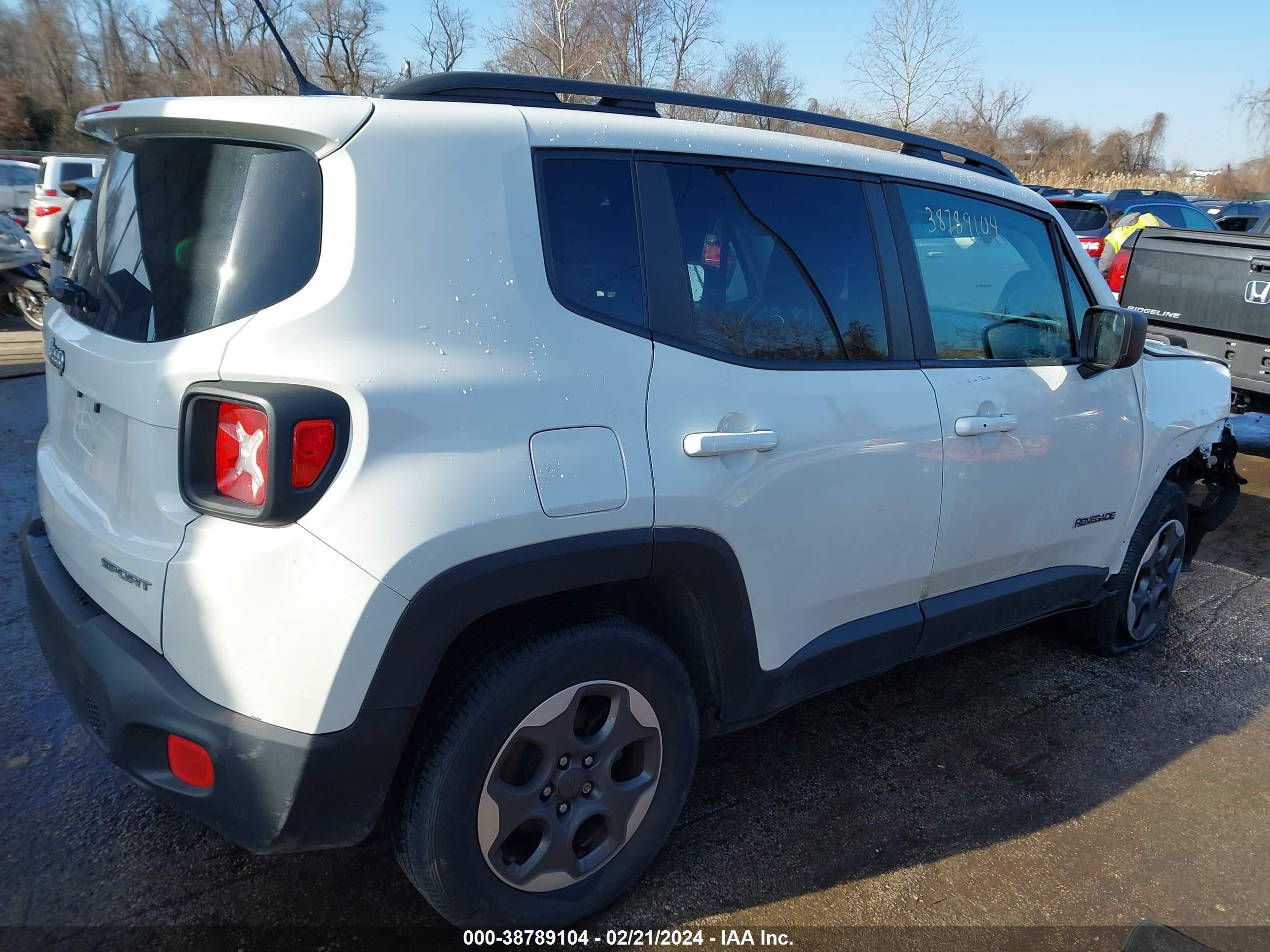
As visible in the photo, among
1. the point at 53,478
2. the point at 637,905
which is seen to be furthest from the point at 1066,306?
the point at 53,478

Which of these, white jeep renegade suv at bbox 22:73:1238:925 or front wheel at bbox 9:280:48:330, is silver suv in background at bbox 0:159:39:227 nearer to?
front wheel at bbox 9:280:48:330

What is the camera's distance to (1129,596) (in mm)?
4016

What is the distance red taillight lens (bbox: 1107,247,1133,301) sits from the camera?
7.73 meters

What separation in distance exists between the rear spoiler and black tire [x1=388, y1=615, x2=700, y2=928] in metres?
1.13

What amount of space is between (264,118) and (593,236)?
29.0 inches

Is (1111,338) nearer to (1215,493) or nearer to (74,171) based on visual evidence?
(1215,493)

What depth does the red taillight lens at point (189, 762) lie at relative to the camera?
194 centimetres

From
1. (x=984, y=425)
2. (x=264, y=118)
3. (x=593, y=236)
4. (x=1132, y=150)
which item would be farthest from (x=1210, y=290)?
(x=1132, y=150)

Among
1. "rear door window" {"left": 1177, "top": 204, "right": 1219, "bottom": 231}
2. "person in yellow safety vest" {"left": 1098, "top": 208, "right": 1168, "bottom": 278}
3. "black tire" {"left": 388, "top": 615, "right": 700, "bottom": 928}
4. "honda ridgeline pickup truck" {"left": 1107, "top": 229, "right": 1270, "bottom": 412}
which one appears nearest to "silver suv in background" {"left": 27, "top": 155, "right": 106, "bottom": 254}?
"honda ridgeline pickup truck" {"left": 1107, "top": 229, "right": 1270, "bottom": 412}

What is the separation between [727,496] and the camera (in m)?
2.34

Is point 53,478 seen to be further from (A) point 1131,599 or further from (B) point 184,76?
(B) point 184,76

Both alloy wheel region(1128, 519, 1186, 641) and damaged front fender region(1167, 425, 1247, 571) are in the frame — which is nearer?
alloy wheel region(1128, 519, 1186, 641)

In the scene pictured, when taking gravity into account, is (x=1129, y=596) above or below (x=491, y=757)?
below

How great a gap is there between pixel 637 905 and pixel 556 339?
149cm
